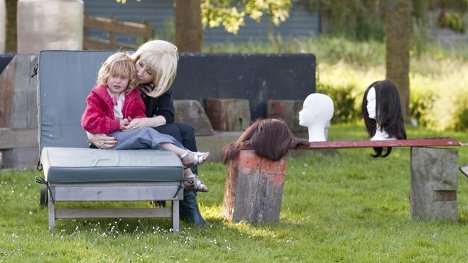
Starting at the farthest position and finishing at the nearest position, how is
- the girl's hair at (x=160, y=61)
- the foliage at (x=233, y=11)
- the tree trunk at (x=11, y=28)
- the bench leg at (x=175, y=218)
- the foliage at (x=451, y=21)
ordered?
the foliage at (x=451, y=21), the foliage at (x=233, y=11), the tree trunk at (x=11, y=28), the girl's hair at (x=160, y=61), the bench leg at (x=175, y=218)

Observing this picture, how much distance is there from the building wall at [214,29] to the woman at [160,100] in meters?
23.7

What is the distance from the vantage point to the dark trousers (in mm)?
7336

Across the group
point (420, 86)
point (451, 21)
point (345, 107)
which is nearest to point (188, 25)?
point (345, 107)

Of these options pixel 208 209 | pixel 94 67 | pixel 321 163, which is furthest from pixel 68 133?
pixel 321 163

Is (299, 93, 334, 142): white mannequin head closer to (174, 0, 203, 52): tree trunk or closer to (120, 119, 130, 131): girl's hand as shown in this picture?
(120, 119, 130, 131): girl's hand

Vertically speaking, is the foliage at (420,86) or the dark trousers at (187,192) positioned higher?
the foliage at (420,86)

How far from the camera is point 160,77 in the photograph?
740 cm

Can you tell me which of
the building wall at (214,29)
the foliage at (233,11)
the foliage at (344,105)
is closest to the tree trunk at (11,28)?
the foliage at (233,11)

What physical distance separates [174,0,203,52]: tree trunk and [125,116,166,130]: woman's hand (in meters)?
7.56

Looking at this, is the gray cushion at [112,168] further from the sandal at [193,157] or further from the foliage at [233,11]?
the foliage at [233,11]

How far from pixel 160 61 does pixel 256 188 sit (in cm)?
106

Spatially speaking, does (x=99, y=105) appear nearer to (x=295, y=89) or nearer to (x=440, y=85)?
(x=295, y=89)

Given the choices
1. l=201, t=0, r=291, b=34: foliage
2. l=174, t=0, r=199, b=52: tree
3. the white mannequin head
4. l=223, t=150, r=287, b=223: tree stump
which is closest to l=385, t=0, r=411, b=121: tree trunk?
l=201, t=0, r=291, b=34: foliage

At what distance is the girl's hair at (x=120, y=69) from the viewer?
723cm
